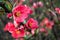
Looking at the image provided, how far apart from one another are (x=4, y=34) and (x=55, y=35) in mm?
552

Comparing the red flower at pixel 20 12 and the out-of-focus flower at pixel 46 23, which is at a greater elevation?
the out-of-focus flower at pixel 46 23

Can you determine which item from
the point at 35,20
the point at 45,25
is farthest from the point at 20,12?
the point at 45,25

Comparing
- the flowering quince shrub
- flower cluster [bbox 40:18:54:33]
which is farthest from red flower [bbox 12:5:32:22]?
flower cluster [bbox 40:18:54:33]

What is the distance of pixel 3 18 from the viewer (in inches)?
87.9

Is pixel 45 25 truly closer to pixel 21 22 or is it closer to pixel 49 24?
pixel 49 24

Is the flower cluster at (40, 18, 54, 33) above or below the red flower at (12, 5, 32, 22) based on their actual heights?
above

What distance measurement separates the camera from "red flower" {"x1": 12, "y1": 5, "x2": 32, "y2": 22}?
1.05 m

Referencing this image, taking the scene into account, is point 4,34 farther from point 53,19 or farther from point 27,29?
point 27,29

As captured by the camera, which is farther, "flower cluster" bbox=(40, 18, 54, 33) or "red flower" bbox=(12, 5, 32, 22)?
"flower cluster" bbox=(40, 18, 54, 33)

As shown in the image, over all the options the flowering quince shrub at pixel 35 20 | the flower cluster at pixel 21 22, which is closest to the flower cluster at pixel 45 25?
the flowering quince shrub at pixel 35 20

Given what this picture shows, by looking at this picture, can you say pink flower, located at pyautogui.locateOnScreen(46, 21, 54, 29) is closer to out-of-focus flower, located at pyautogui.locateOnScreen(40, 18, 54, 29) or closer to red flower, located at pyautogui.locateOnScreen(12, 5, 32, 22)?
out-of-focus flower, located at pyautogui.locateOnScreen(40, 18, 54, 29)

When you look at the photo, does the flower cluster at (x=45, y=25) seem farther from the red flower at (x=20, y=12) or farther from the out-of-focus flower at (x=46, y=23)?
the red flower at (x=20, y=12)

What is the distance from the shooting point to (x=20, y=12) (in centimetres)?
111

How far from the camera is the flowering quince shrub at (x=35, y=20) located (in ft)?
3.61
